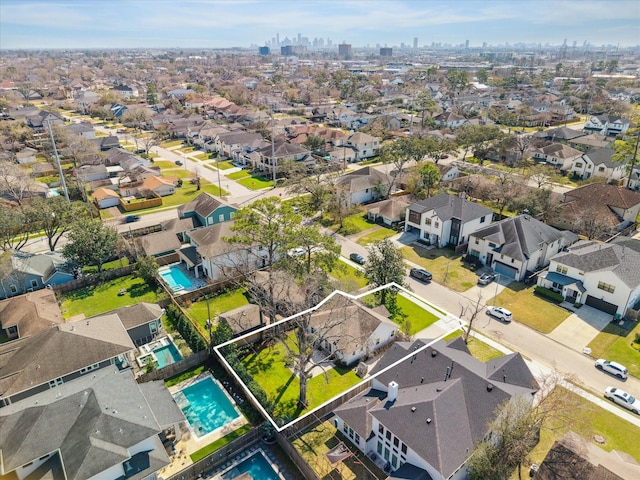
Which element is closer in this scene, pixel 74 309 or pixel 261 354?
pixel 261 354

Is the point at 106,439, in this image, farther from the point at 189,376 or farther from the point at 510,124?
the point at 510,124

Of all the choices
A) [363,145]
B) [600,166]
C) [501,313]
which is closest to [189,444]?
[501,313]

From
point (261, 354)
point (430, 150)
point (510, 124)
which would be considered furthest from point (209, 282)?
point (510, 124)

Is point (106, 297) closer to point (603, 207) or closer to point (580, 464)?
point (580, 464)

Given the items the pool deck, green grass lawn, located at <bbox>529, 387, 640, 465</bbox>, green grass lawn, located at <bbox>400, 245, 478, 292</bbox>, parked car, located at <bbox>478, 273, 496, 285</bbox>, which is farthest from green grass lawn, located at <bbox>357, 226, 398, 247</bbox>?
the pool deck

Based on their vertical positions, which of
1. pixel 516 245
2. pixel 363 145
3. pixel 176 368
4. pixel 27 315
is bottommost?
pixel 176 368

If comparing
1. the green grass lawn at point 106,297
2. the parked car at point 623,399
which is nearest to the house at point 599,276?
the parked car at point 623,399

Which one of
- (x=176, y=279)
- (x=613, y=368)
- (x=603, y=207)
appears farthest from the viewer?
(x=603, y=207)
